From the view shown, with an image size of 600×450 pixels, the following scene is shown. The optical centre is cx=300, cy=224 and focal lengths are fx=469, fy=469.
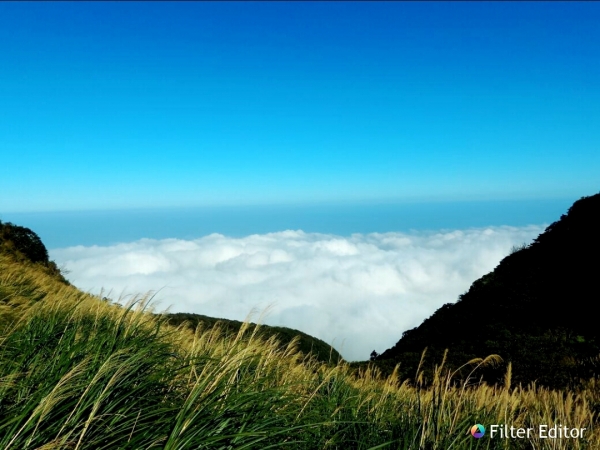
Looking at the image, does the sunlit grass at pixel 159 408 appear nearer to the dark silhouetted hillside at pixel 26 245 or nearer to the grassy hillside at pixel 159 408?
the grassy hillside at pixel 159 408

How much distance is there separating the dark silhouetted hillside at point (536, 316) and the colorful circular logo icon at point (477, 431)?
9.09 m

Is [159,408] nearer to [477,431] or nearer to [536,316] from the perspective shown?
[477,431]

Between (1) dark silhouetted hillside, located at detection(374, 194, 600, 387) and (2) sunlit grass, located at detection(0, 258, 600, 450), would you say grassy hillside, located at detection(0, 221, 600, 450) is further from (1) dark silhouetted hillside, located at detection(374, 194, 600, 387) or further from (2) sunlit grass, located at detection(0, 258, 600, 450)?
(1) dark silhouetted hillside, located at detection(374, 194, 600, 387)

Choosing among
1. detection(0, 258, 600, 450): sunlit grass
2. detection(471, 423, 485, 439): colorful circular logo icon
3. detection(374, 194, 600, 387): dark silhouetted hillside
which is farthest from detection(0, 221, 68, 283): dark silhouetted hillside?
detection(471, 423, 485, 439): colorful circular logo icon

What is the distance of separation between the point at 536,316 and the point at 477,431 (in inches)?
657

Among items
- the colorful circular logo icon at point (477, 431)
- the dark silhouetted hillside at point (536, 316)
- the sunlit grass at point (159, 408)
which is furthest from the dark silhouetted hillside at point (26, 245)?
the colorful circular logo icon at point (477, 431)

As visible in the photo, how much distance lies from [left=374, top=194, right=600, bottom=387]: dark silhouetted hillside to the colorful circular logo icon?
9089 mm

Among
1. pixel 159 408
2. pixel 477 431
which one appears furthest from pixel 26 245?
pixel 477 431

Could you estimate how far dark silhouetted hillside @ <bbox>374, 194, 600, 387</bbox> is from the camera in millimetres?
14672

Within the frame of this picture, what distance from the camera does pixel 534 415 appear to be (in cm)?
683

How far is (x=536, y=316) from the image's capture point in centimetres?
1972

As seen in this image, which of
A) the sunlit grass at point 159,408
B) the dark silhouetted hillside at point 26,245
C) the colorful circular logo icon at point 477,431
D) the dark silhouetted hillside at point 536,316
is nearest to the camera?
the sunlit grass at point 159,408

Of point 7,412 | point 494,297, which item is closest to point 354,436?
point 7,412

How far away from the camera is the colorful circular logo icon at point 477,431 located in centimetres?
509
